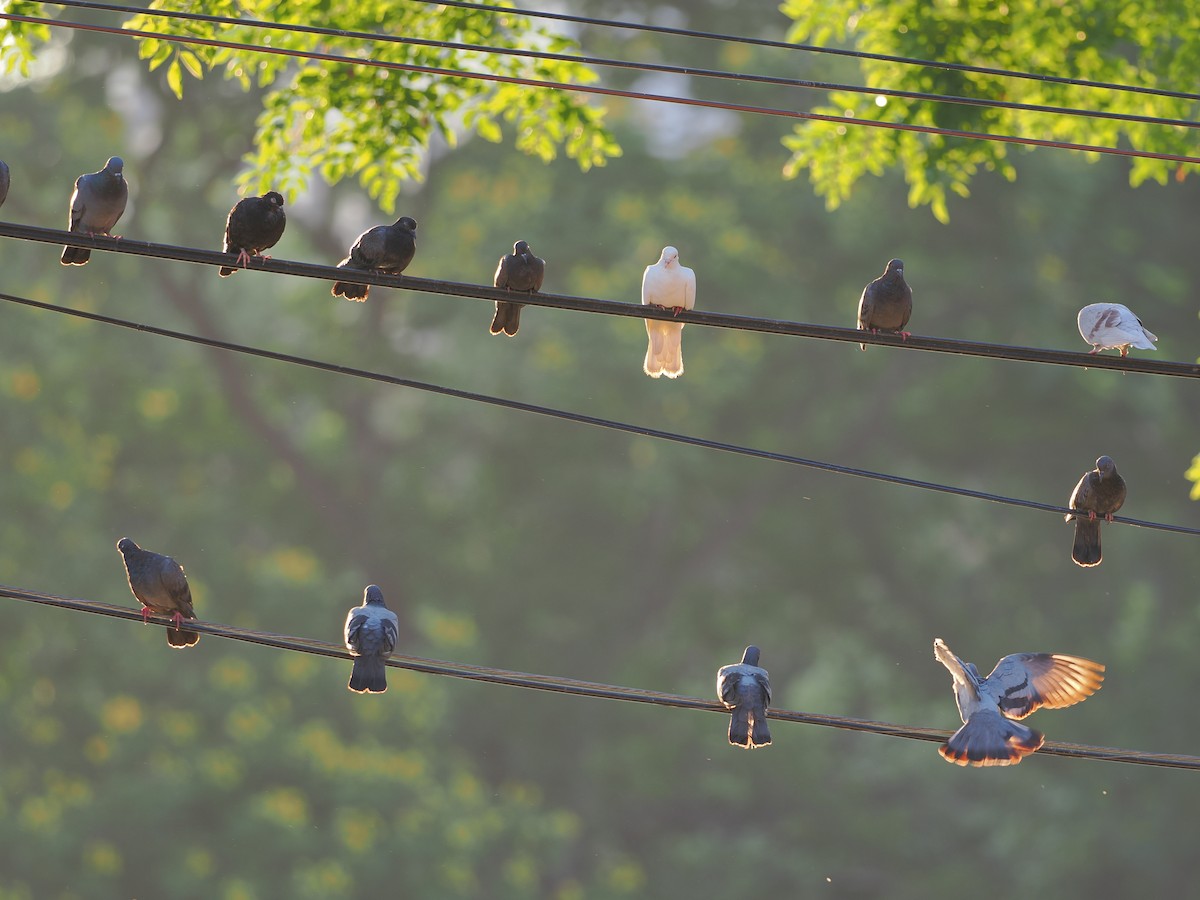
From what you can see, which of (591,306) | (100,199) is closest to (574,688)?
(591,306)

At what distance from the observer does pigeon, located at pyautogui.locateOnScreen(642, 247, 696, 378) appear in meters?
8.34

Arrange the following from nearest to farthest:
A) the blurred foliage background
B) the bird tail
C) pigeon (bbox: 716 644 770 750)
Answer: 1. pigeon (bbox: 716 644 770 750)
2. the bird tail
3. the blurred foliage background

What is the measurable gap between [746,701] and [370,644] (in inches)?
62.3

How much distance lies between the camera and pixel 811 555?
22.3 m

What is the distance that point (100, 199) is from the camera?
24.8ft

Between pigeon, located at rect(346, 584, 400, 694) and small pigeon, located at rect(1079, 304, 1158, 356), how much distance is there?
11.1 feet

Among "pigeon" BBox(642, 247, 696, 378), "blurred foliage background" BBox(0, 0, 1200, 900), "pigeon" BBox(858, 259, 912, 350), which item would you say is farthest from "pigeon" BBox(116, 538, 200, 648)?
"blurred foliage background" BBox(0, 0, 1200, 900)

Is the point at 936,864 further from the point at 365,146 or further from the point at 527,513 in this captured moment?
the point at 365,146

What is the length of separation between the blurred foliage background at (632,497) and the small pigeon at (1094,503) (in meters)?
11.8

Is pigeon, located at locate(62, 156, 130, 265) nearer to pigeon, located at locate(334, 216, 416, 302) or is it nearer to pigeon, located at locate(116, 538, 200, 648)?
pigeon, located at locate(334, 216, 416, 302)

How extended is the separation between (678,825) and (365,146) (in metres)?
13.9

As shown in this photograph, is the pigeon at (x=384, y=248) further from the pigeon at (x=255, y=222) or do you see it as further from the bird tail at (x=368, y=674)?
the bird tail at (x=368, y=674)

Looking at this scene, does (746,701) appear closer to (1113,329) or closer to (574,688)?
(574,688)

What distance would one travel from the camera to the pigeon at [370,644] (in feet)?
23.5
